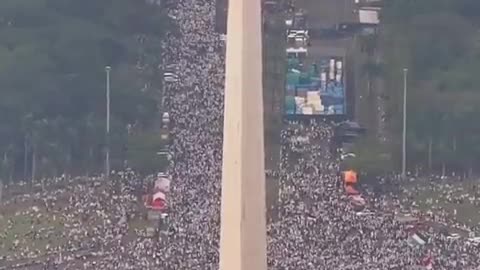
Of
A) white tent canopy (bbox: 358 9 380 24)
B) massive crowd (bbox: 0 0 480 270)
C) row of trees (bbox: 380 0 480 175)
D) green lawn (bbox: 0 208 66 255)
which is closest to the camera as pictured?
massive crowd (bbox: 0 0 480 270)

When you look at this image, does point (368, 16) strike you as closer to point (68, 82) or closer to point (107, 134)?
point (68, 82)

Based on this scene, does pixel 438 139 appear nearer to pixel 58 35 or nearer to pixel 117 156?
pixel 117 156

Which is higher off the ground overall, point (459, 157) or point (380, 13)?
point (380, 13)

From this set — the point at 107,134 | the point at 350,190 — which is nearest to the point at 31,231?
the point at 350,190

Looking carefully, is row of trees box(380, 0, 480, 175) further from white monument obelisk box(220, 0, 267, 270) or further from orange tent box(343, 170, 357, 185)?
white monument obelisk box(220, 0, 267, 270)

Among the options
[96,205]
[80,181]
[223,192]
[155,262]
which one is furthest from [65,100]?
[223,192]

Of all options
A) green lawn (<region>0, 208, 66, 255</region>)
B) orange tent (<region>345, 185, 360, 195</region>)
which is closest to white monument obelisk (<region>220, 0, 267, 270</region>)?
green lawn (<region>0, 208, 66, 255</region>)
